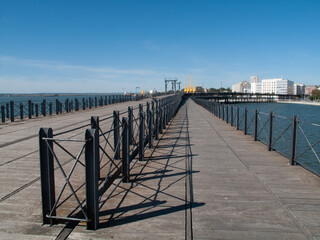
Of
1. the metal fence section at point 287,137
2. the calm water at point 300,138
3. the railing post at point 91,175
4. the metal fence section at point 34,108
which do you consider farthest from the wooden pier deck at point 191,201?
the metal fence section at point 34,108

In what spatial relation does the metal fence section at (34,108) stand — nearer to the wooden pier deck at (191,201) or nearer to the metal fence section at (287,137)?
the wooden pier deck at (191,201)

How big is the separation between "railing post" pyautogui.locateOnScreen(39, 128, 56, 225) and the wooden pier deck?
0.70 feet

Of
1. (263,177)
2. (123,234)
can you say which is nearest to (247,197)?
(263,177)

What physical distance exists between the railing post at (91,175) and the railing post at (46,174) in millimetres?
521

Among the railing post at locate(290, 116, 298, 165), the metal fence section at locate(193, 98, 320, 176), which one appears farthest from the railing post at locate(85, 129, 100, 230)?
the railing post at locate(290, 116, 298, 165)

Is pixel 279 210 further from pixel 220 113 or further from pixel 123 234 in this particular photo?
pixel 220 113

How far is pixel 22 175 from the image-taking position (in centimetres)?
612

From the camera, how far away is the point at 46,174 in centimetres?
389

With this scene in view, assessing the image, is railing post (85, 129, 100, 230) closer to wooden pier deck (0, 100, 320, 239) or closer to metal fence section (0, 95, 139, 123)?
wooden pier deck (0, 100, 320, 239)

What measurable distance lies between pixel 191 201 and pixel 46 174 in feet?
7.82

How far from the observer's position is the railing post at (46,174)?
3807 millimetres

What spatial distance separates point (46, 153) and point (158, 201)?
6.69 ft

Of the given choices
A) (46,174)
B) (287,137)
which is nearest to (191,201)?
(46,174)

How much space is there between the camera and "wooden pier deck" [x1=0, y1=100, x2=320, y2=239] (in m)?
3.80
